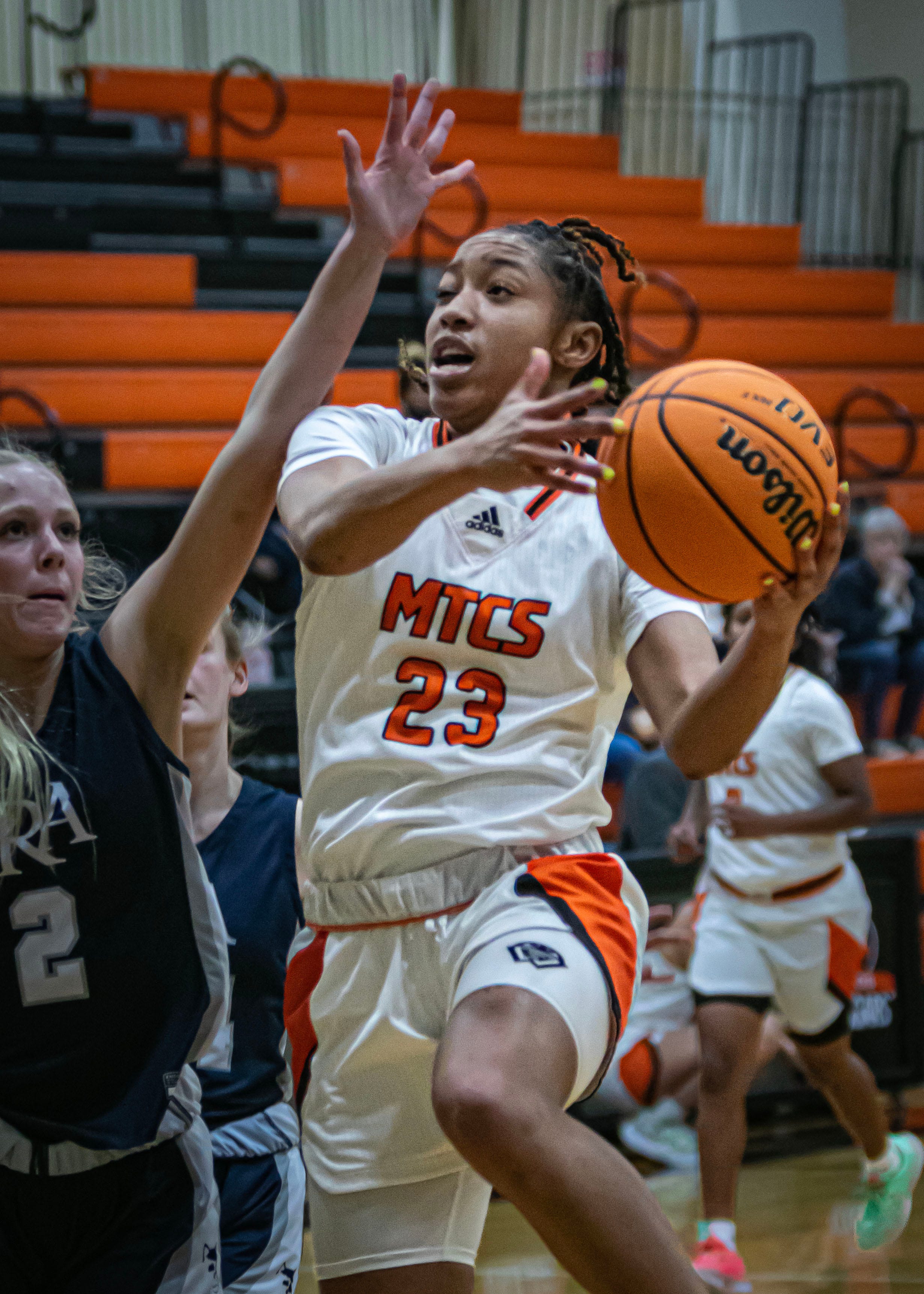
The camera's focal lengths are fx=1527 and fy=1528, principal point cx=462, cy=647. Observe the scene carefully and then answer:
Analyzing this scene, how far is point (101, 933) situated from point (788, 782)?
3.22m

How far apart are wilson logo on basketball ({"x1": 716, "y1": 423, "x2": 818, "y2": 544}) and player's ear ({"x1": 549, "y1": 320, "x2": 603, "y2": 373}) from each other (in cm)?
51

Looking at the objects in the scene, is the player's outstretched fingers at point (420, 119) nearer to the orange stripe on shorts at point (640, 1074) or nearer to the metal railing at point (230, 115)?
the orange stripe on shorts at point (640, 1074)

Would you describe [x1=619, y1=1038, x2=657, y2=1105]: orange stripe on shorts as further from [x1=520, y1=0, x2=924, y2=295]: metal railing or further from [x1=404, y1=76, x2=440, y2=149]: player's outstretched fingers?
[x1=520, y1=0, x2=924, y2=295]: metal railing

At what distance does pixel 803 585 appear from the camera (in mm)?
2006

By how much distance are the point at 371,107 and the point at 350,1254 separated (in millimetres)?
9849

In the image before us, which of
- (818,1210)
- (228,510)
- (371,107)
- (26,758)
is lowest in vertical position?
(818,1210)

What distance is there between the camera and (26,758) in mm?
1914

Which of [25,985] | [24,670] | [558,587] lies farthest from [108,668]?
[558,587]

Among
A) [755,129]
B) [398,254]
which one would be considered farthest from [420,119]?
[755,129]

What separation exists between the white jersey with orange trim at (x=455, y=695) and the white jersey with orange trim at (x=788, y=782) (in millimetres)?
2532

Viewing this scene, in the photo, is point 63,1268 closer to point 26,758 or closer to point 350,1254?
point 350,1254

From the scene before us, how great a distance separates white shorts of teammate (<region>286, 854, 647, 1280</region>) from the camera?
2121mm

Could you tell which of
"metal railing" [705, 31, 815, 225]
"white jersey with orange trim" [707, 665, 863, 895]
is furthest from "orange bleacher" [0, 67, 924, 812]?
"white jersey with orange trim" [707, 665, 863, 895]

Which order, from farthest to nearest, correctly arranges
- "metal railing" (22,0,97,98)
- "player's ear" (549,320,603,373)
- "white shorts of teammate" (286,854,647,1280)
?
"metal railing" (22,0,97,98)
"player's ear" (549,320,603,373)
"white shorts of teammate" (286,854,647,1280)
